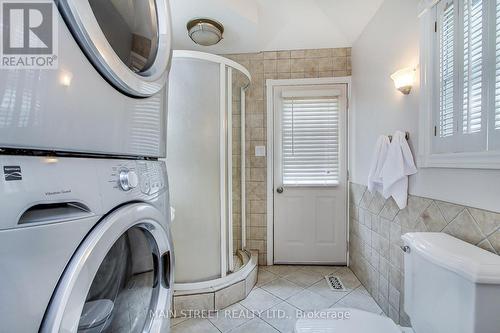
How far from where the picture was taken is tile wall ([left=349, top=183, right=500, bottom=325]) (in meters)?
0.99

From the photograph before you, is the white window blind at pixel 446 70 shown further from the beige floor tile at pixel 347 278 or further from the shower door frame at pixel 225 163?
the beige floor tile at pixel 347 278

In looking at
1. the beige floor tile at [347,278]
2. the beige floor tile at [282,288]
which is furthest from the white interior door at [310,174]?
the beige floor tile at [282,288]

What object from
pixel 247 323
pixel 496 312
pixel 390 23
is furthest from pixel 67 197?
pixel 390 23

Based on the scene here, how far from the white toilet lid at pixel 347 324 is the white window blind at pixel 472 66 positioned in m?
0.91

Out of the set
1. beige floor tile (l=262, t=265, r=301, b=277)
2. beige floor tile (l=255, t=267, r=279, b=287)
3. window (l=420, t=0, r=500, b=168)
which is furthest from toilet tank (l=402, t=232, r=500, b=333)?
beige floor tile (l=262, t=265, r=301, b=277)

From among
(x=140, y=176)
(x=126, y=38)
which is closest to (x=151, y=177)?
(x=140, y=176)

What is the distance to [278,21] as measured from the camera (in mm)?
2289

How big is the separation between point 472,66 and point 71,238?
5.02 ft

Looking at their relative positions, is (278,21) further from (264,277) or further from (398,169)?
(264,277)

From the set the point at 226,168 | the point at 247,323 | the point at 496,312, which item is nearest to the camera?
the point at 496,312

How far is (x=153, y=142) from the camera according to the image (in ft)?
2.60

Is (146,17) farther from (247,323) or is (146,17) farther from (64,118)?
(247,323)

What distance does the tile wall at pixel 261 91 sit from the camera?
2523mm

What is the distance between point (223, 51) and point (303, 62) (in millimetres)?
870
